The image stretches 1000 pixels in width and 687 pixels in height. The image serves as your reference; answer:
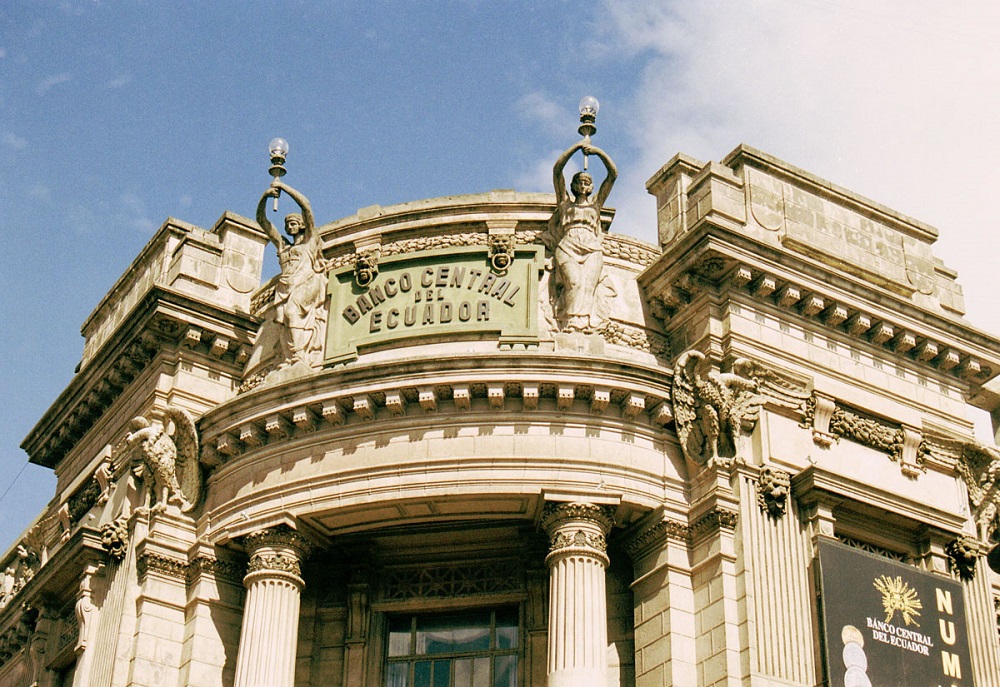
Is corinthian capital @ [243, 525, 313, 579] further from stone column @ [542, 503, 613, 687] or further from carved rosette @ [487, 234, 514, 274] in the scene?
carved rosette @ [487, 234, 514, 274]

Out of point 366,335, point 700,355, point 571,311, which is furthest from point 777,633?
point 366,335

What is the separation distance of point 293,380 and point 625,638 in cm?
700

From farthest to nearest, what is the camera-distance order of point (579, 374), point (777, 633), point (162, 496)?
point (162, 496), point (579, 374), point (777, 633)

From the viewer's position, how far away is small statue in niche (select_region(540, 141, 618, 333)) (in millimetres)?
27562

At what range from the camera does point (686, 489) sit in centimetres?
2638

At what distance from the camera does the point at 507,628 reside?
27406 mm

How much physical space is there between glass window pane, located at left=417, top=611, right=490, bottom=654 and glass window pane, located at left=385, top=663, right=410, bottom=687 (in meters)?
0.38

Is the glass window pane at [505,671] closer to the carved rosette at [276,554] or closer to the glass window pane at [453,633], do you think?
the glass window pane at [453,633]

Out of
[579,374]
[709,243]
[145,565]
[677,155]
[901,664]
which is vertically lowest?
[901,664]

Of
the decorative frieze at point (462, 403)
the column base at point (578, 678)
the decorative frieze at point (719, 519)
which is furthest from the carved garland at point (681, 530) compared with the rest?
the column base at point (578, 678)

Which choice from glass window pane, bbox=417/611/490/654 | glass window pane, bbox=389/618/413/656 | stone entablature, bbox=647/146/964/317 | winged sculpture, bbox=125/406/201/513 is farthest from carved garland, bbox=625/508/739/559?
winged sculpture, bbox=125/406/201/513

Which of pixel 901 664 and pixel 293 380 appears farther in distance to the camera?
pixel 293 380

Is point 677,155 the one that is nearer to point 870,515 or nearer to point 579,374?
point 579,374

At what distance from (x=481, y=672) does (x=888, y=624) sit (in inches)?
265
